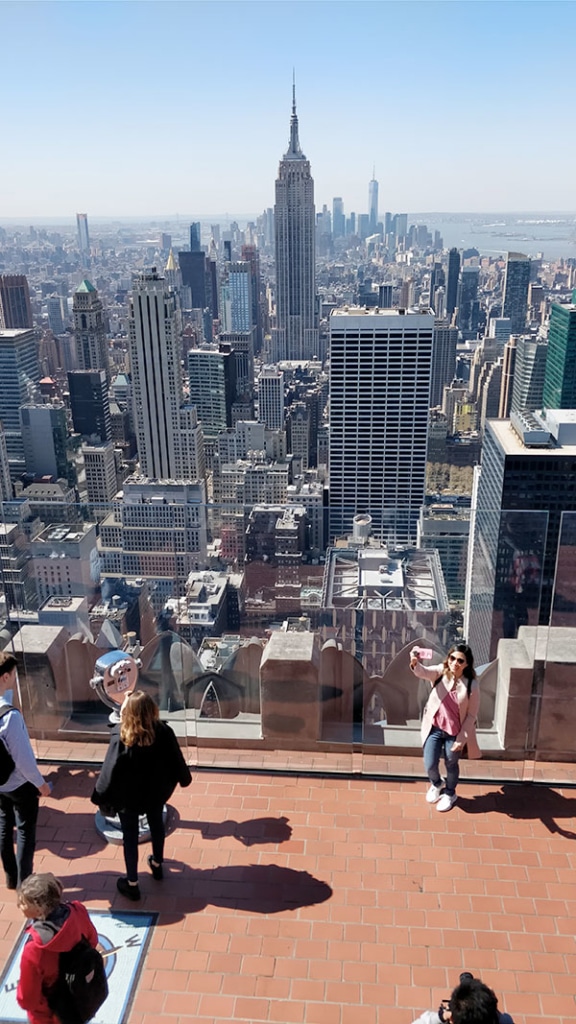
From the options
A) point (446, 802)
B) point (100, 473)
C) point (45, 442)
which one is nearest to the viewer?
point (446, 802)

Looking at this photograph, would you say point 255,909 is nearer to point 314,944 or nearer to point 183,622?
point 314,944

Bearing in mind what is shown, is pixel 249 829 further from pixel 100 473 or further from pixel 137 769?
pixel 100 473

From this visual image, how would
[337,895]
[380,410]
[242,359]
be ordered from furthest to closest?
[242,359]
[380,410]
[337,895]

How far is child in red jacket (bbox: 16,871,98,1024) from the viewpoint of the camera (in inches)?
79.4

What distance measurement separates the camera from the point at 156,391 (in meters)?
56.9

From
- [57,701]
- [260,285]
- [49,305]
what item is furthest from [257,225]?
[57,701]

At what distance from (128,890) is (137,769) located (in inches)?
21.5

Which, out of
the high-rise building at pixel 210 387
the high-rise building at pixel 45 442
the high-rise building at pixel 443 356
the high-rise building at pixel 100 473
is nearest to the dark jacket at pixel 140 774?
the high-rise building at pixel 100 473

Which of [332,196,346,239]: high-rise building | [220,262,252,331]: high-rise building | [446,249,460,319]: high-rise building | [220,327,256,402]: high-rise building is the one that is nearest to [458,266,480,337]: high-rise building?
[446,249,460,319]: high-rise building

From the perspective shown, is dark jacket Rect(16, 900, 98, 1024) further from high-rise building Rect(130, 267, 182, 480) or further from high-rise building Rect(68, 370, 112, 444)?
high-rise building Rect(68, 370, 112, 444)

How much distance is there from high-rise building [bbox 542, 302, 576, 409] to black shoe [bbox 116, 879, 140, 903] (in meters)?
61.9

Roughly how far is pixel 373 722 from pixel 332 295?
111788 millimetres

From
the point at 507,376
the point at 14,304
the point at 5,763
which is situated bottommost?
the point at 507,376

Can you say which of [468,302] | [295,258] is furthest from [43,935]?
[468,302]
